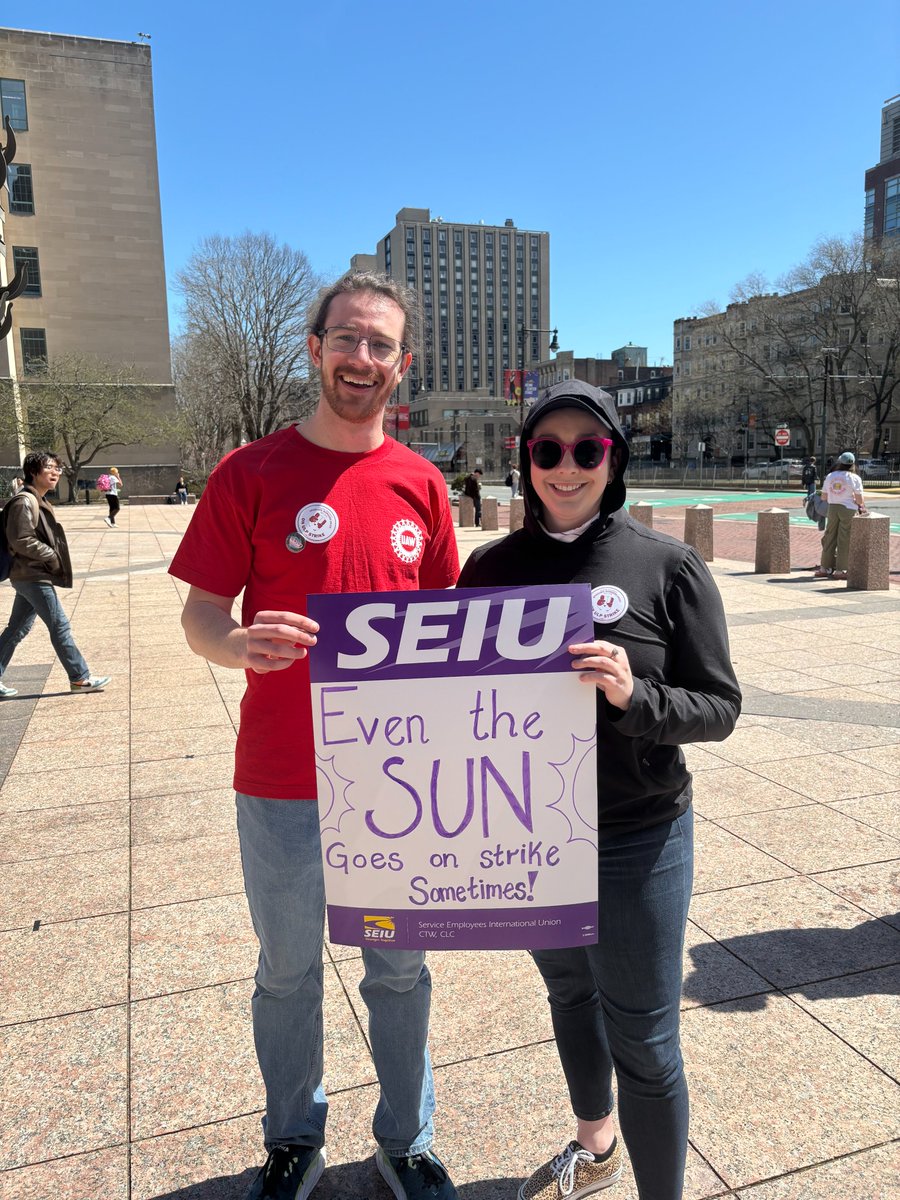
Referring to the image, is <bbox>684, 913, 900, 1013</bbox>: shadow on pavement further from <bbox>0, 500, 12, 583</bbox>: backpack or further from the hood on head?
<bbox>0, 500, 12, 583</bbox>: backpack

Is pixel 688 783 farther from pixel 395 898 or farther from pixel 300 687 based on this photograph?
pixel 300 687

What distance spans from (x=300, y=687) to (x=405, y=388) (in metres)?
163

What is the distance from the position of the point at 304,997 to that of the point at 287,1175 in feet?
1.51

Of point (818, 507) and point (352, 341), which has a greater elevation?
point (352, 341)

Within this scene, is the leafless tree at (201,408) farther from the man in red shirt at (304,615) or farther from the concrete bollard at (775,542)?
the man in red shirt at (304,615)

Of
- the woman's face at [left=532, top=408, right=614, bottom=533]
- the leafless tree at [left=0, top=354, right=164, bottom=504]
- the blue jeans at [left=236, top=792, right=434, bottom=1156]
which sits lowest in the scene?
the blue jeans at [left=236, top=792, right=434, bottom=1156]

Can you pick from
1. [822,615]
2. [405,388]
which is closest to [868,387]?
[822,615]

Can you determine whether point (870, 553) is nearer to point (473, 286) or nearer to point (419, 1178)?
point (419, 1178)

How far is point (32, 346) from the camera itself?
48.3 meters

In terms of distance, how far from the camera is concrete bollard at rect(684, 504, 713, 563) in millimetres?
16297

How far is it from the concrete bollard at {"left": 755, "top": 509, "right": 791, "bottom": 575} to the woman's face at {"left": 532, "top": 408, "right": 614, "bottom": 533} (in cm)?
1359

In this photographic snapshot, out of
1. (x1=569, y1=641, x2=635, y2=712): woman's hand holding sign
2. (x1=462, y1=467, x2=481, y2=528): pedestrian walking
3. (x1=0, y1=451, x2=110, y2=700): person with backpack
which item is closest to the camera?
(x1=569, y1=641, x2=635, y2=712): woman's hand holding sign

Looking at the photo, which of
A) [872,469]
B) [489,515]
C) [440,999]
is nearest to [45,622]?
[440,999]

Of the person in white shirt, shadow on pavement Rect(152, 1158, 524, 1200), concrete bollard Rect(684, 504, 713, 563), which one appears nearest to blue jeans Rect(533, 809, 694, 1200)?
shadow on pavement Rect(152, 1158, 524, 1200)
